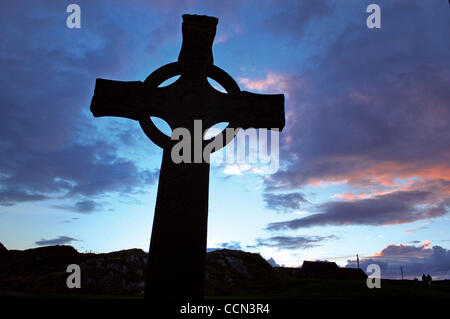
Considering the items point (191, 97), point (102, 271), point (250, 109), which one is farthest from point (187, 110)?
point (102, 271)

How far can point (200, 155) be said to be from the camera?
3902mm

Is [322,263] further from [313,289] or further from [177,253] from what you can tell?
[177,253]

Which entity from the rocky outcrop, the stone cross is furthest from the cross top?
the rocky outcrop

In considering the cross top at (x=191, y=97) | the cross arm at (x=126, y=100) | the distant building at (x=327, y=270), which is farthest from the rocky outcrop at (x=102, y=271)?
the distant building at (x=327, y=270)

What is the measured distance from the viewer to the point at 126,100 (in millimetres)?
4352

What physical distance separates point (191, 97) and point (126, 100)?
95cm

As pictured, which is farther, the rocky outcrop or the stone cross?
the rocky outcrop

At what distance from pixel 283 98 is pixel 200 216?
2210 millimetres

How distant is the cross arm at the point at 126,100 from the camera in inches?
167

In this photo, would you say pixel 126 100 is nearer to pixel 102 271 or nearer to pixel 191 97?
pixel 191 97

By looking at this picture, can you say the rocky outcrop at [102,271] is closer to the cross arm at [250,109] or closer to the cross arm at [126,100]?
the cross arm at [126,100]

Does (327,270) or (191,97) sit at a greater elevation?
(191,97)

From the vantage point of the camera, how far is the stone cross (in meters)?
3.55

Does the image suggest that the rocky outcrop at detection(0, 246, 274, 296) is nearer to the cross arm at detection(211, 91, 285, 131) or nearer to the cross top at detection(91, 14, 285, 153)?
the cross top at detection(91, 14, 285, 153)
